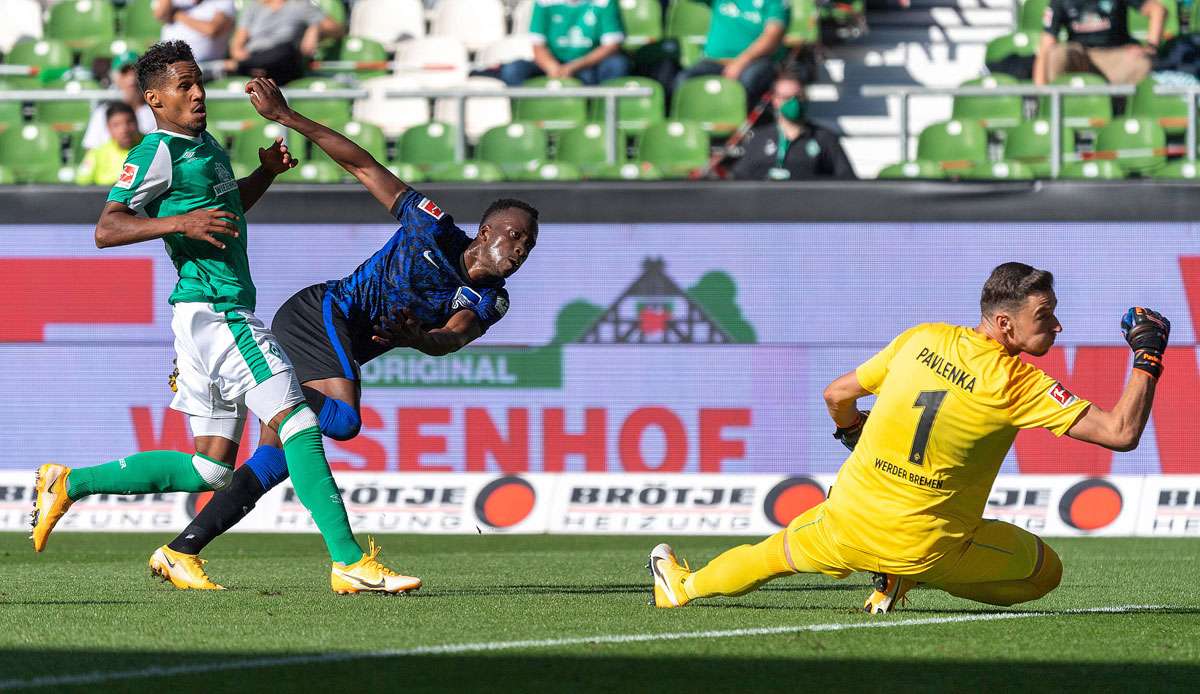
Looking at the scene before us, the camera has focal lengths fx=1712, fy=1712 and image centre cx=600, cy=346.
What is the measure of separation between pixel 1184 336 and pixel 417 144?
595cm

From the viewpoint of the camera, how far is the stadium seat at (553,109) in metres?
14.0

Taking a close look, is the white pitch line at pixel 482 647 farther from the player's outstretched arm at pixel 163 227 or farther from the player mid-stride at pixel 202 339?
the player's outstretched arm at pixel 163 227

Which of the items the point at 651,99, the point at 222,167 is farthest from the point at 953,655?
the point at 651,99

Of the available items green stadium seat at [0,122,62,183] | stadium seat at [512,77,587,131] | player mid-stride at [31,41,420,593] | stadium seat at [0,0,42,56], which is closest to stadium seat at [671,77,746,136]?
stadium seat at [512,77,587,131]

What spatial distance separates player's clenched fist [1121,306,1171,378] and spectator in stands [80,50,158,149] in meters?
9.10

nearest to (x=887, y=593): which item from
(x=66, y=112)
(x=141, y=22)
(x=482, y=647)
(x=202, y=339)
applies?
(x=482, y=647)

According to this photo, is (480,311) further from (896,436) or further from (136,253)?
(136,253)

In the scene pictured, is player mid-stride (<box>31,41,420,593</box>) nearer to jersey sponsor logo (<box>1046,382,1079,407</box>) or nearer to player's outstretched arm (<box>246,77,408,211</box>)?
player's outstretched arm (<box>246,77,408,211</box>)

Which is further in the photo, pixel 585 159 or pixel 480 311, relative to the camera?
pixel 585 159

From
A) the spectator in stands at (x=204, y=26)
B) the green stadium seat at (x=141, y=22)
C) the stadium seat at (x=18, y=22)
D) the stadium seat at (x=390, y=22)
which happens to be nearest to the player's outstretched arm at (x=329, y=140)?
the spectator in stands at (x=204, y=26)

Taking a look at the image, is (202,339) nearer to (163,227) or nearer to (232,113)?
(163,227)

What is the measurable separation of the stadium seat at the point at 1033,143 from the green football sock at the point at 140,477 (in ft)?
26.8

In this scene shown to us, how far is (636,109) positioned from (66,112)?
16.2 feet

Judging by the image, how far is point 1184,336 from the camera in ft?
37.7
